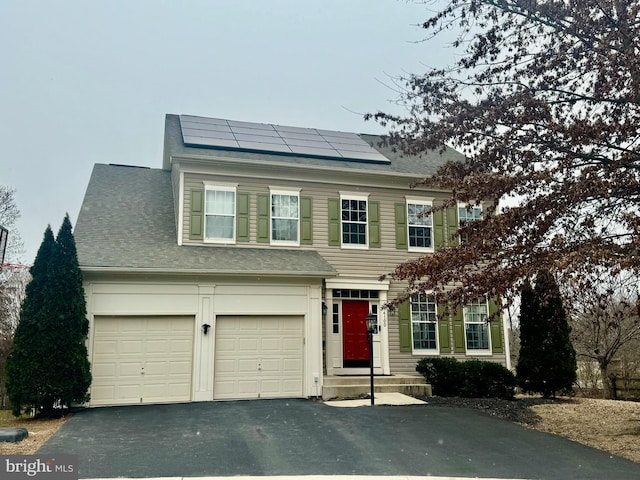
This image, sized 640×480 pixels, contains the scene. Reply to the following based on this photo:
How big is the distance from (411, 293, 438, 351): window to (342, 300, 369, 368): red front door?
1.38 m

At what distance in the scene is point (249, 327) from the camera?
40.4ft

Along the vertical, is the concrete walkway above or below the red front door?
below

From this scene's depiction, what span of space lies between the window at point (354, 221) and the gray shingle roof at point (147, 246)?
46.3 inches

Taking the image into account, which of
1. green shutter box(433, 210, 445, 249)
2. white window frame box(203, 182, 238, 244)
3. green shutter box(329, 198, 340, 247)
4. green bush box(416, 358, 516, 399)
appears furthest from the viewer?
green shutter box(433, 210, 445, 249)

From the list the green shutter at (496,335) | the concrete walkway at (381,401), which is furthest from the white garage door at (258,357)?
the green shutter at (496,335)

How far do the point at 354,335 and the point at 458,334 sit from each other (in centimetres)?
306

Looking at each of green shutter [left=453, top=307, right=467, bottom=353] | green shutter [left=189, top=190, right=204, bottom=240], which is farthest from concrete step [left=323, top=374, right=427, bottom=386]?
green shutter [left=189, top=190, right=204, bottom=240]

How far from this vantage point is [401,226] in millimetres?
14891

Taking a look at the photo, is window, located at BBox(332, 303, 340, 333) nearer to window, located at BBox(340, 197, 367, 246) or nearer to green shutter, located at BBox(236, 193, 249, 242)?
window, located at BBox(340, 197, 367, 246)

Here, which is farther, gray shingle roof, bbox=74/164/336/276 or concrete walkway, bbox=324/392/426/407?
gray shingle roof, bbox=74/164/336/276

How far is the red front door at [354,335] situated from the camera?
1380 cm

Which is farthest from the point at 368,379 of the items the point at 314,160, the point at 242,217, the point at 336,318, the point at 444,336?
the point at 314,160

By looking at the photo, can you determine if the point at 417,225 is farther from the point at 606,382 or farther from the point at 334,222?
the point at 606,382

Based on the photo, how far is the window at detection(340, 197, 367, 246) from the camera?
14.5 meters
